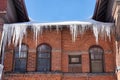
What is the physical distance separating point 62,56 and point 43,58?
44.4 inches

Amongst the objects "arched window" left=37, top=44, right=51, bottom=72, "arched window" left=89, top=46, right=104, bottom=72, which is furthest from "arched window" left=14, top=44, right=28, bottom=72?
"arched window" left=89, top=46, right=104, bottom=72

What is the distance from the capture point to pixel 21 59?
17.8 meters

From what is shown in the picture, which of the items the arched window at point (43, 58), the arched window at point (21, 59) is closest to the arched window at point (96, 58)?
the arched window at point (43, 58)

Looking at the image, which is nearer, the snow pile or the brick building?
the brick building

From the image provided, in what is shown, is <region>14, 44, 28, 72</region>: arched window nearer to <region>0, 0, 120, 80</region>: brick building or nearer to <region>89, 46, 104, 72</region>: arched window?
<region>0, 0, 120, 80</region>: brick building

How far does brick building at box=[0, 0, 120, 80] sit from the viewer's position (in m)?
17.2

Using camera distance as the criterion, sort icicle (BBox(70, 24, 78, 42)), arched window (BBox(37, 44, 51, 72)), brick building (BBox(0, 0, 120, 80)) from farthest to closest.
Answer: icicle (BBox(70, 24, 78, 42)), arched window (BBox(37, 44, 51, 72)), brick building (BBox(0, 0, 120, 80))

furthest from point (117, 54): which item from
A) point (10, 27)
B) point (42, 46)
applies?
point (10, 27)

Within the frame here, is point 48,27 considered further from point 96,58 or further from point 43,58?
point 96,58

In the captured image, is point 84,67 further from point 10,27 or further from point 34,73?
point 10,27

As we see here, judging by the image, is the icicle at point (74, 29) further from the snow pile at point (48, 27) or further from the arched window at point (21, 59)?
the arched window at point (21, 59)

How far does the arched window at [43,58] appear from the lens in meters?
17.6

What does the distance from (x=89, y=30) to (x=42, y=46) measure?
2.98 meters

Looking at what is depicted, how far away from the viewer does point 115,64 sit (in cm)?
1719
